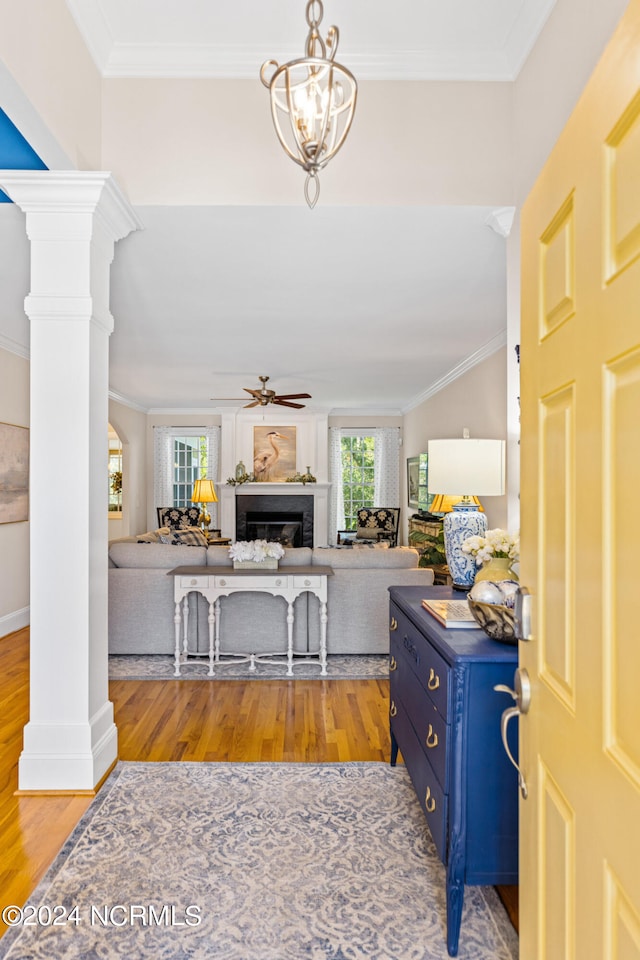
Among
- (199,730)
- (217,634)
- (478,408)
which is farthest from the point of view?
(478,408)

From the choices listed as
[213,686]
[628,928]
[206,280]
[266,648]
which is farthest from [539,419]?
[266,648]

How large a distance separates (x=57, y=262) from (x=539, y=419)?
2263mm

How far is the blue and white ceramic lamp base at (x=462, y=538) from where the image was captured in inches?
101

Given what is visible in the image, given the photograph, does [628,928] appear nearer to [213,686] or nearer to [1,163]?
[1,163]

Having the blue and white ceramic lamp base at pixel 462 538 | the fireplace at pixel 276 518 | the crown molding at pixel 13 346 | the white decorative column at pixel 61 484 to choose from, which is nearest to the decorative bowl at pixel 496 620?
the blue and white ceramic lamp base at pixel 462 538

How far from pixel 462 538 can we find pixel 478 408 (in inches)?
133

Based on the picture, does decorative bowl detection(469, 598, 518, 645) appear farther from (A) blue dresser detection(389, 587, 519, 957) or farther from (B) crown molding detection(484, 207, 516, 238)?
(B) crown molding detection(484, 207, 516, 238)

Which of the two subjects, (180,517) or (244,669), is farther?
(180,517)

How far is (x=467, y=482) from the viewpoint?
2.59 m

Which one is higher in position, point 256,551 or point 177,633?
point 256,551

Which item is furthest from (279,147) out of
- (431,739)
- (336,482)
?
(336,482)

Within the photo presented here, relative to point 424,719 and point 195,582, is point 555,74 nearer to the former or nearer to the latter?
point 424,719

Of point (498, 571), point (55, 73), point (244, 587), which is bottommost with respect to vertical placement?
point (244, 587)

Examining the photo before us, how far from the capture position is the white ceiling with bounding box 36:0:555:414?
8.16 feet
